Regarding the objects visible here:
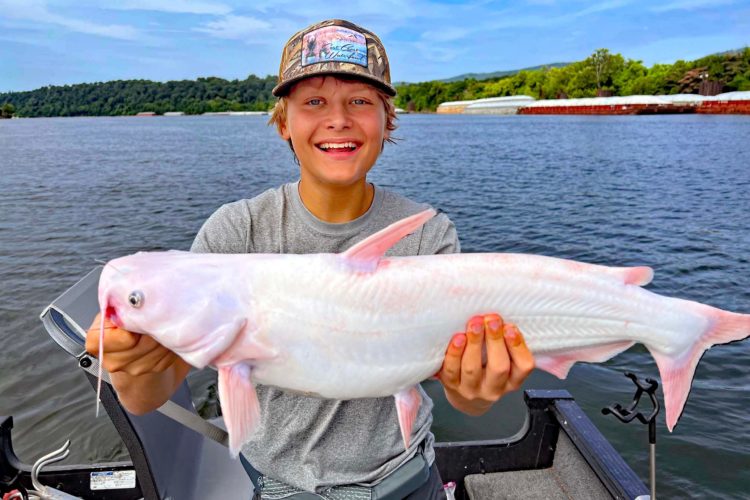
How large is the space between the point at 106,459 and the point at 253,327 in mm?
6104

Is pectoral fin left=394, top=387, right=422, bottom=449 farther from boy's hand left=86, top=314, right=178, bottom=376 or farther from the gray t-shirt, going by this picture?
boy's hand left=86, top=314, right=178, bottom=376

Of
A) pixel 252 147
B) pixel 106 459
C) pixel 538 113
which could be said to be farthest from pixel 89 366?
pixel 538 113

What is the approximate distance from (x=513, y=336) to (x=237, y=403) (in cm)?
113

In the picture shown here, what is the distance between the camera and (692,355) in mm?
2346

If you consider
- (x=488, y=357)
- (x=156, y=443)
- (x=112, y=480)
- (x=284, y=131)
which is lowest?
(x=112, y=480)

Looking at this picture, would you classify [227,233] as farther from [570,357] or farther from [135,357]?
[570,357]

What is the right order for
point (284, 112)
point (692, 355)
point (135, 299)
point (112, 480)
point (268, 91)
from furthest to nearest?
point (268, 91), point (112, 480), point (284, 112), point (692, 355), point (135, 299)

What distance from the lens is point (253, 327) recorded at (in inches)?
83.3

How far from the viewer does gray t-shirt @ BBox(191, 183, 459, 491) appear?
2.42 m

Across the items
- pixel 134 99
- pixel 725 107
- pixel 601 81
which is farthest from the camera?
pixel 134 99

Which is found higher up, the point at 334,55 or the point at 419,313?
the point at 334,55

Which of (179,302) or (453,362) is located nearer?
(179,302)

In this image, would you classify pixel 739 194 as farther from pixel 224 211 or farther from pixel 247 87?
pixel 247 87

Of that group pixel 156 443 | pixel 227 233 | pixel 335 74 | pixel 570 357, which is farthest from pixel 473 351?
pixel 156 443
